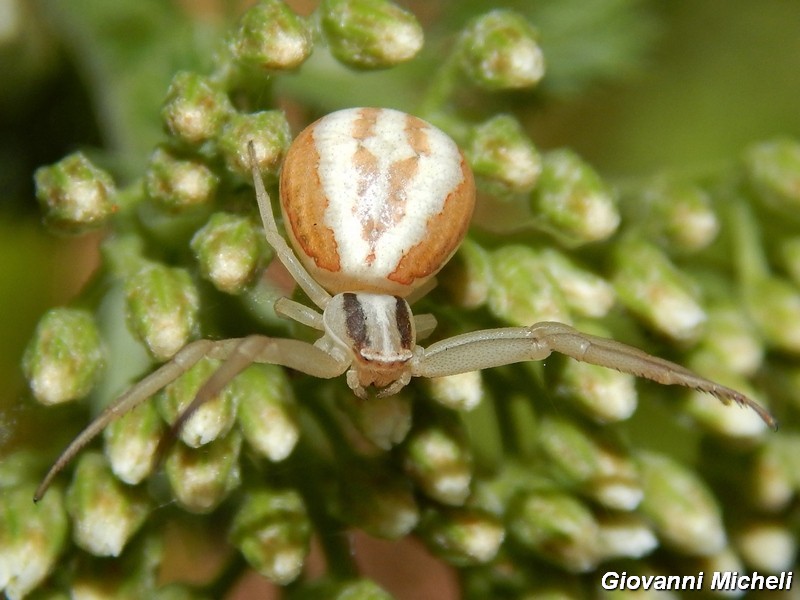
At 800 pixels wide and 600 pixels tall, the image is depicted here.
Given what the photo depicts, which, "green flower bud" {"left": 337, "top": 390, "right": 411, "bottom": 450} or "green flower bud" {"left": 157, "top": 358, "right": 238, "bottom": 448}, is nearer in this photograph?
"green flower bud" {"left": 157, "top": 358, "right": 238, "bottom": 448}

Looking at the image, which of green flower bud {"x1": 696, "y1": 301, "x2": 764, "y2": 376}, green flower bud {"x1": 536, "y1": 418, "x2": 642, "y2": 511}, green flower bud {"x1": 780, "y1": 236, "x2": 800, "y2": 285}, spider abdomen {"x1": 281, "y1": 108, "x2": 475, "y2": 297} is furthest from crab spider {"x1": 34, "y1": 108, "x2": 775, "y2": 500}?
green flower bud {"x1": 780, "y1": 236, "x2": 800, "y2": 285}

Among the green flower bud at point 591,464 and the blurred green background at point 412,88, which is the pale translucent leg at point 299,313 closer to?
the green flower bud at point 591,464

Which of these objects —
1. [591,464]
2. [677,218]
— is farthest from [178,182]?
[677,218]

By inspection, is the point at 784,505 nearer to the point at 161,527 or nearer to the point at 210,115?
the point at 161,527

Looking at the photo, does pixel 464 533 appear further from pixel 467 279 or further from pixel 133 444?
pixel 133 444

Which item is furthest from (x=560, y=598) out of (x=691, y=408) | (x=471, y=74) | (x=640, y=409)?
(x=471, y=74)

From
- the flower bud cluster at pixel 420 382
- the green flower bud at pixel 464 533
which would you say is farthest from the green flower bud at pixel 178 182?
the green flower bud at pixel 464 533

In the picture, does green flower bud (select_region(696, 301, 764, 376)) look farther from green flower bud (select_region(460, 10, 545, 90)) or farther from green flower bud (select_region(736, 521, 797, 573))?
green flower bud (select_region(460, 10, 545, 90))
